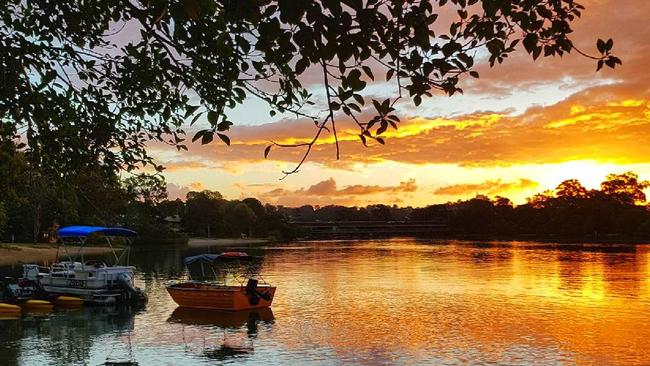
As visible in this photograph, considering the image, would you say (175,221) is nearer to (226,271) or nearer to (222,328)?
(226,271)

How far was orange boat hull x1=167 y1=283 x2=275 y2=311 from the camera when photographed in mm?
32125

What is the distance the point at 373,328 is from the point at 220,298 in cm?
910

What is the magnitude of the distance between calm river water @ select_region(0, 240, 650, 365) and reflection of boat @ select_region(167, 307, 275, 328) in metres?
0.06

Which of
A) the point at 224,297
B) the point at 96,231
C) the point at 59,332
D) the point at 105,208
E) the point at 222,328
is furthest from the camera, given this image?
the point at 96,231

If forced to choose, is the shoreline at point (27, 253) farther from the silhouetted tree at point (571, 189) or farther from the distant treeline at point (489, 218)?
the silhouetted tree at point (571, 189)

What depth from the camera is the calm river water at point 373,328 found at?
2172 cm

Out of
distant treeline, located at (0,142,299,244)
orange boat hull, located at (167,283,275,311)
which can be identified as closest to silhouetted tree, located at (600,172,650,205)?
distant treeline, located at (0,142,299,244)

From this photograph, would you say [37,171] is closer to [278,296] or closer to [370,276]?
[278,296]

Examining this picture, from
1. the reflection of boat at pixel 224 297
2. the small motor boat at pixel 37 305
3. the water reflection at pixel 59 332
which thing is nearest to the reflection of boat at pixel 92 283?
the water reflection at pixel 59 332

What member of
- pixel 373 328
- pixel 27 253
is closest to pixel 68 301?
pixel 373 328

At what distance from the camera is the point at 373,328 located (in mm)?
27625

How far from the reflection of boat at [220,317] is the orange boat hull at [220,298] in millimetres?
291

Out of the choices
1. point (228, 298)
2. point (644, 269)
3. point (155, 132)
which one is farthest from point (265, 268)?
point (155, 132)

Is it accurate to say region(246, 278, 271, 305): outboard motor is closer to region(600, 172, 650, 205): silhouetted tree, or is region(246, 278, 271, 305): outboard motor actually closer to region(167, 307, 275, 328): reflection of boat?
region(167, 307, 275, 328): reflection of boat
